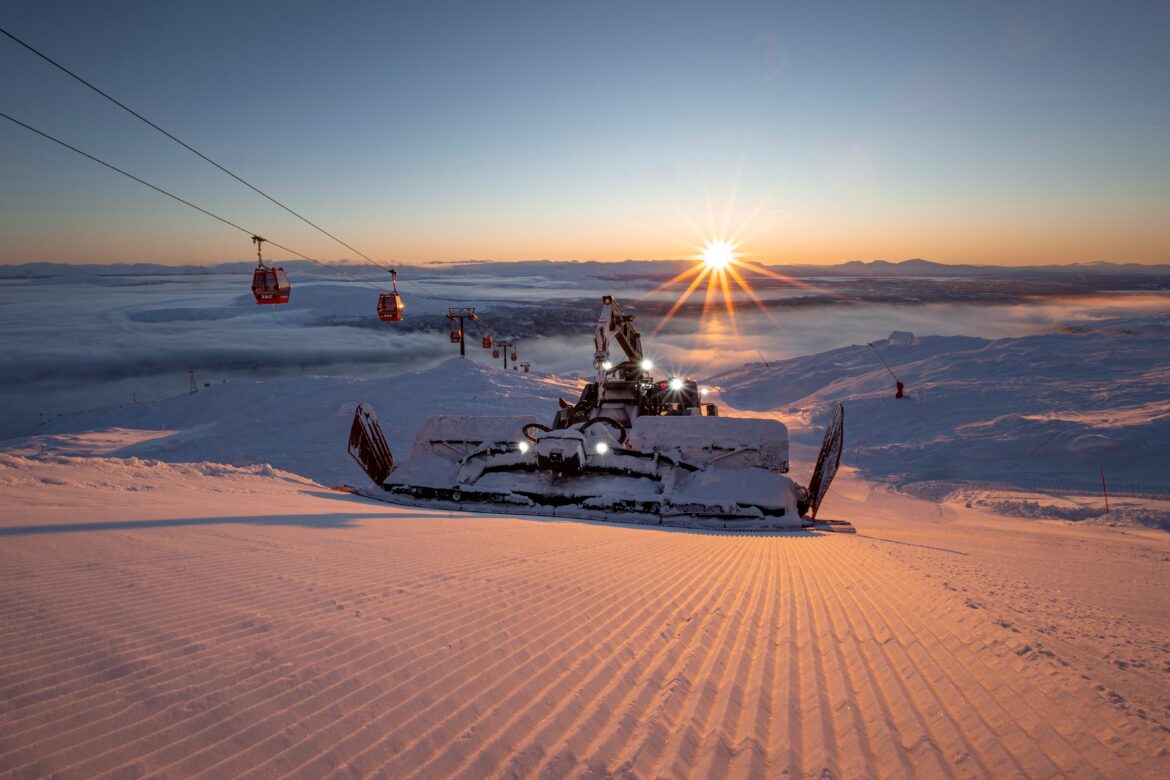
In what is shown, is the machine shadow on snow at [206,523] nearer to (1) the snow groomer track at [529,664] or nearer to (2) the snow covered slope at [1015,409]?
(1) the snow groomer track at [529,664]

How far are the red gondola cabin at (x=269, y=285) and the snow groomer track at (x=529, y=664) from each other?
12.4 metres

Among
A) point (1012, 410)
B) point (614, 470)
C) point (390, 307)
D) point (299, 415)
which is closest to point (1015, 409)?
point (1012, 410)

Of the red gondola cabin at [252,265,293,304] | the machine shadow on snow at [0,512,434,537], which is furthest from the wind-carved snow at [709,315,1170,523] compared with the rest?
the red gondola cabin at [252,265,293,304]

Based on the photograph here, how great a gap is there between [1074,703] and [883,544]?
8.16 metres

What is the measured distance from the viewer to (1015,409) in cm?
3016

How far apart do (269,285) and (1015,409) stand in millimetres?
34295

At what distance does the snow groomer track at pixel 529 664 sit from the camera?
282cm

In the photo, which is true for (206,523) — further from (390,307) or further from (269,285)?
(390,307)

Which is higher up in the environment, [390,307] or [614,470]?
[390,307]

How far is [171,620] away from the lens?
405cm

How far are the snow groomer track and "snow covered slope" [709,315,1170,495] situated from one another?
1941 cm

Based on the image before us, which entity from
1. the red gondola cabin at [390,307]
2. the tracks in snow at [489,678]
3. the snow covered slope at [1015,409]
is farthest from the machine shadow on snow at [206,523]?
the snow covered slope at [1015,409]

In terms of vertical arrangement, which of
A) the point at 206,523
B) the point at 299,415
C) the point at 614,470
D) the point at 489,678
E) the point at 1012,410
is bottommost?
the point at 299,415

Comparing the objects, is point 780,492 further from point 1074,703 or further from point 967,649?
point 1074,703
